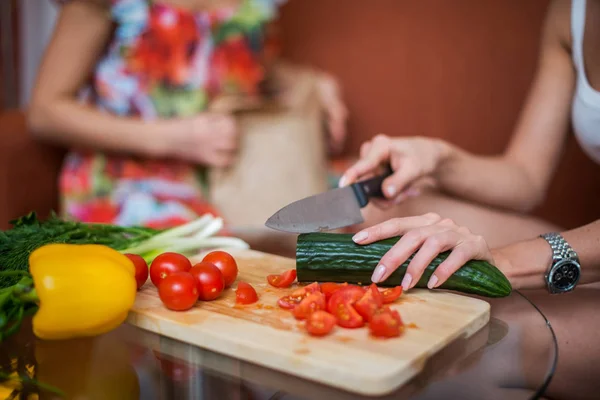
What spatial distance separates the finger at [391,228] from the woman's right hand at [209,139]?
79cm

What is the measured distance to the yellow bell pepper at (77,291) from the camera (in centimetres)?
76

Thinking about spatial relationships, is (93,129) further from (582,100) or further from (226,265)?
(582,100)

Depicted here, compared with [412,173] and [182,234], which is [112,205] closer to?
[182,234]

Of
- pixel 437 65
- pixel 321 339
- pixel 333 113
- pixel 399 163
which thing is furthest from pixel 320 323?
pixel 437 65

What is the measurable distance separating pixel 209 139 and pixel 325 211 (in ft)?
2.19

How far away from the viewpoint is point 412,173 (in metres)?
1.28

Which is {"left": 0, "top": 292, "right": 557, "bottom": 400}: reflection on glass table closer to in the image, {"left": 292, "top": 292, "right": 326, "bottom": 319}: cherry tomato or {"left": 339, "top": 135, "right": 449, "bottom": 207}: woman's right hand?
{"left": 292, "top": 292, "right": 326, "bottom": 319}: cherry tomato

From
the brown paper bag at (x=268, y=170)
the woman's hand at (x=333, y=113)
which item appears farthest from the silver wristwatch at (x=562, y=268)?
the woman's hand at (x=333, y=113)

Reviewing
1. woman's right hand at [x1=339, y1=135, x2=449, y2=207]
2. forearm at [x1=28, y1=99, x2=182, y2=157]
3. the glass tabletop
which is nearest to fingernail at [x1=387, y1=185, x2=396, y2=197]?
woman's right hand at [x1=339, y1=135, x2=449, y2=207]

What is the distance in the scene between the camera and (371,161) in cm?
124

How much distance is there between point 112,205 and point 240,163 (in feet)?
1.27

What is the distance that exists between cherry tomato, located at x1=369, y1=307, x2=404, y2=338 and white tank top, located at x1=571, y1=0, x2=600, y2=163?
730 millimetres

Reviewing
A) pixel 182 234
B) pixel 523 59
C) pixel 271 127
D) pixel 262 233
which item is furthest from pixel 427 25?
pixel 182 234

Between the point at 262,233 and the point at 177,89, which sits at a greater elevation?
the point at 177,89
